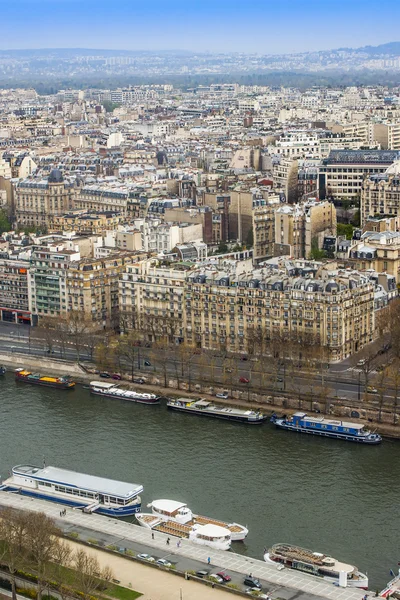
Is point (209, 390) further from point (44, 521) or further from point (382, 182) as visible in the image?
point (382, 182)

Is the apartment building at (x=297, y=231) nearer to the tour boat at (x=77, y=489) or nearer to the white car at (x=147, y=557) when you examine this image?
the tour boat at (x=77, y=489)

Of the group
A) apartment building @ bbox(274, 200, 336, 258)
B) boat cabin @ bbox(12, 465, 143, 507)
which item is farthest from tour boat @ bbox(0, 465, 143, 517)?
apartment building @ bbox(274, 200, 336, 258)

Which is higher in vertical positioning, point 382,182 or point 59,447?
point 382,182

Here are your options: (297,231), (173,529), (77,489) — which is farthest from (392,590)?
(297,231)

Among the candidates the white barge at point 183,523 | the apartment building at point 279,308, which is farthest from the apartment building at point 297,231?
the white barge at point 183,523

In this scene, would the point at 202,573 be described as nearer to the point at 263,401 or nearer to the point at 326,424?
the point at 326,424

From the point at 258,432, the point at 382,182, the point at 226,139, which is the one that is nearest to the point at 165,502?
the point at 258,432
